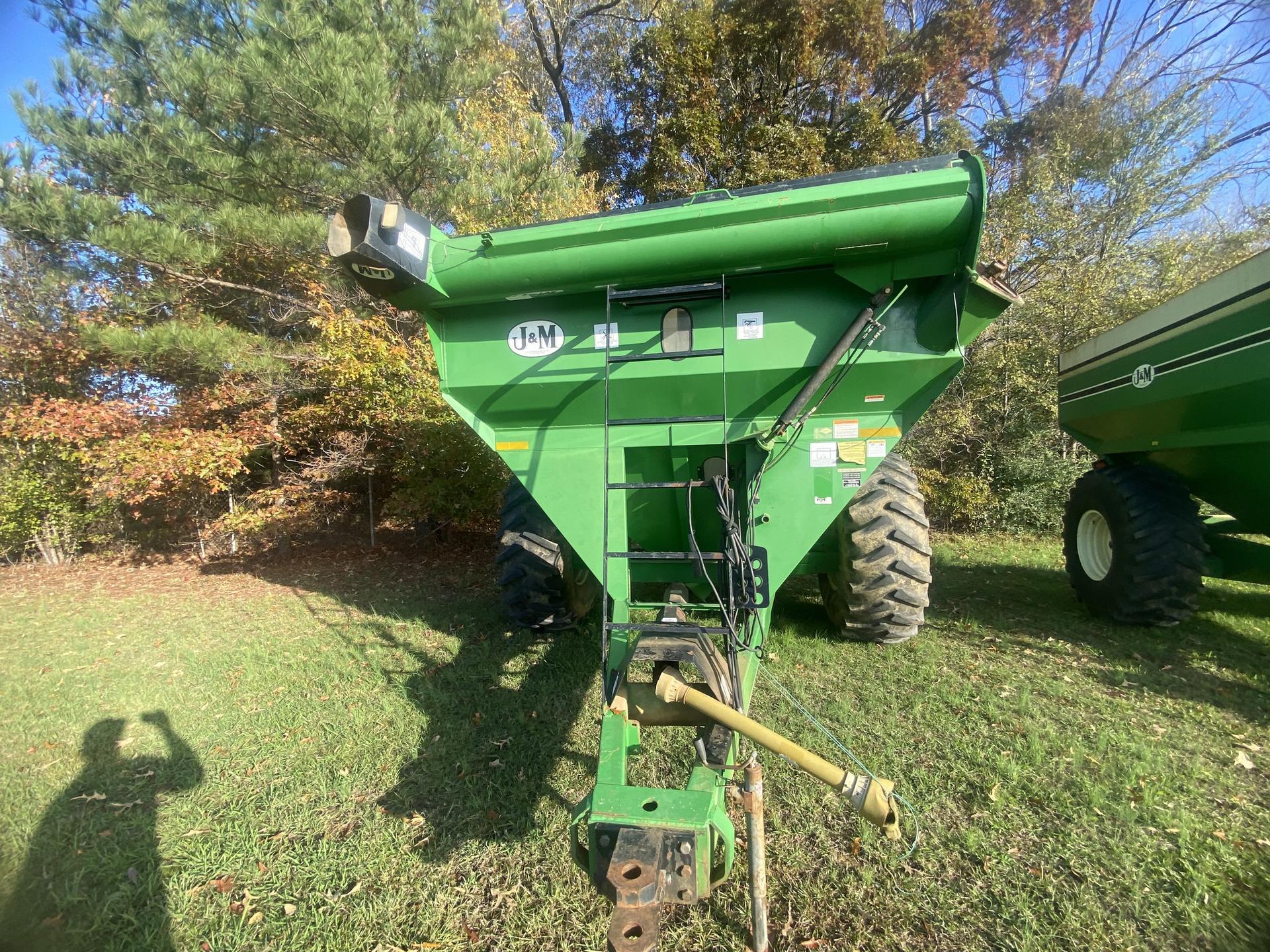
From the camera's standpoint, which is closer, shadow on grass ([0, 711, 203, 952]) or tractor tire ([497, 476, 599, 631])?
shadow on grass ([0, 711, 203, 952])

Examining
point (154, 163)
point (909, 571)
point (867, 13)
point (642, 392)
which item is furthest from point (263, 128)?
point (867, 13)

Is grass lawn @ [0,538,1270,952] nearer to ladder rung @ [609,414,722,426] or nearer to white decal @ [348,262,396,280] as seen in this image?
ladder rung @ [609,414,722,426]

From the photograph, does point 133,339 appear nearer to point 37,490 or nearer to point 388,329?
point 388,329

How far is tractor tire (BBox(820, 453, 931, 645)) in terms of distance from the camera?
368 cm

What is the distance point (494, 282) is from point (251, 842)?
9.02 feet

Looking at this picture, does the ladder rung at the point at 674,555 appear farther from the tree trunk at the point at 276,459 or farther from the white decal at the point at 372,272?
the tree trunk at the point at 276,459

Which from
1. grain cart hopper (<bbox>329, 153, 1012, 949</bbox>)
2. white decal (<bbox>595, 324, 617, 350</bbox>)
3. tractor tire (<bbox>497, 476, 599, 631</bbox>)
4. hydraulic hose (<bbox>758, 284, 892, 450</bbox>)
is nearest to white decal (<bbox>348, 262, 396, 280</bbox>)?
grain cart hopper (<bbox>329, 153, 1012, 949</bbox>)

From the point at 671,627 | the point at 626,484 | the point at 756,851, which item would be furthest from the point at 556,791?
the point at 626,484

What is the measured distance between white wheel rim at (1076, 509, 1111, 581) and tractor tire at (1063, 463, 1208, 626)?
5cm

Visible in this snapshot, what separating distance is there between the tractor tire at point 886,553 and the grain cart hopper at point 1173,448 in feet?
5.89

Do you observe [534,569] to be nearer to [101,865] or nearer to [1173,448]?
[101,865]

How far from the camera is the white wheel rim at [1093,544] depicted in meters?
4.94

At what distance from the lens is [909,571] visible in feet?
12.1

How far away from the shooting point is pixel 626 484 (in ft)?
9.56
